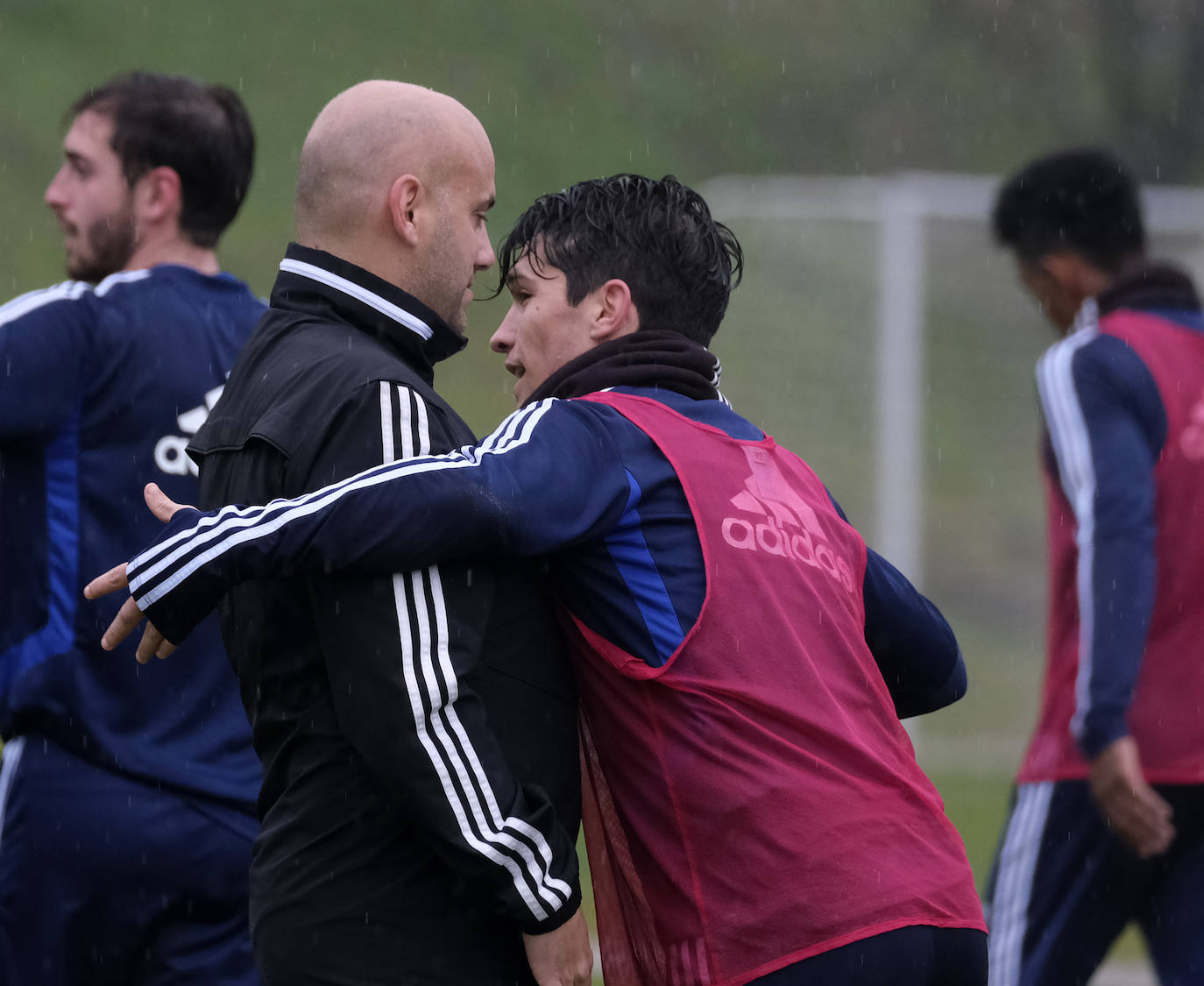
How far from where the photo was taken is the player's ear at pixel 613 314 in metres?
2.65

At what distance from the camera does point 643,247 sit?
8.81 ft

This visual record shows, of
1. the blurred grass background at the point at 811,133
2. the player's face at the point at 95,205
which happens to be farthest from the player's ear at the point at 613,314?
the blurred grass background at the point at 811,133

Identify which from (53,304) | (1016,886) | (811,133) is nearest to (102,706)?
(53,304)

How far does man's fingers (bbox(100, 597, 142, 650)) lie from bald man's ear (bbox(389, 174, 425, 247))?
2.18 feet

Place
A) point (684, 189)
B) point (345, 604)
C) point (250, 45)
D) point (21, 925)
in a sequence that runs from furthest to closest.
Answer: point (250, 45) → point (21, 925) → point (684, 189) → point (345, 604)

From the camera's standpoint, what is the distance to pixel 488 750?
218 centimetres

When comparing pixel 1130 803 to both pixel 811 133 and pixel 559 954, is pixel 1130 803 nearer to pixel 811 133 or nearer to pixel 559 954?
pixel 559 954

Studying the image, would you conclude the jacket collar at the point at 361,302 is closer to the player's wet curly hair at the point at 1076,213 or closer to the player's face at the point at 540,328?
the player's face at the point at 540,328

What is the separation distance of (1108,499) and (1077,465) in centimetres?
10

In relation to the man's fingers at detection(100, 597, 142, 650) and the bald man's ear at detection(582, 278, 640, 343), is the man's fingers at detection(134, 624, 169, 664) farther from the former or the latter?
the bald man's ear at detection(582, 278, 640, 343)

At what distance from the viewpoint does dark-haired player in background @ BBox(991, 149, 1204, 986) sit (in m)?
3.60

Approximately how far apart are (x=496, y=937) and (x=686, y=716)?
393mm

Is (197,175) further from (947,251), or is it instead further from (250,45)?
(250,45)

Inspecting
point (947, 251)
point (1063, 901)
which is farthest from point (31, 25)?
point (1063, 901)
